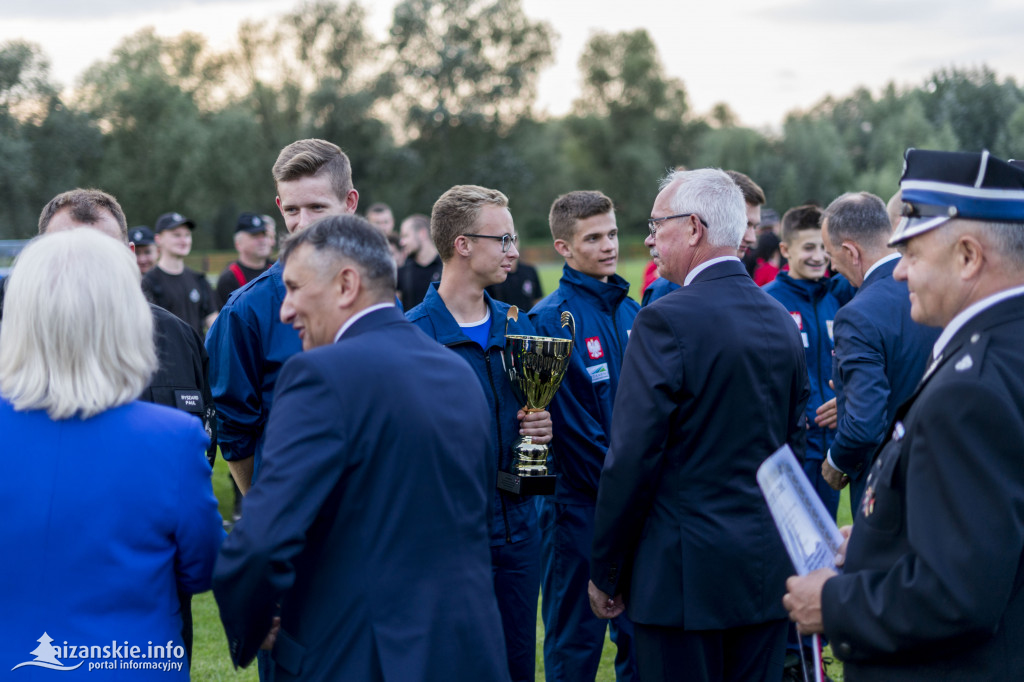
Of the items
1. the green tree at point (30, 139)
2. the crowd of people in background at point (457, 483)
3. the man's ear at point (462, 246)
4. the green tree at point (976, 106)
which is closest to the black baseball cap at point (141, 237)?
the man's ear at point (462, 246)

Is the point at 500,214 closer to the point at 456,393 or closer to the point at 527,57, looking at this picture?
the point at 456,393

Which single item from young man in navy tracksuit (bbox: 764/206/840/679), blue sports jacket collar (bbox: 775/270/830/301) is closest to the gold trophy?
young man in navy tracksuit (bbox: 764/206/840/679)

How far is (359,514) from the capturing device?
2371 mm

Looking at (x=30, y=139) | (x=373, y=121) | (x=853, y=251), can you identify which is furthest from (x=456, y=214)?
(x=373, y=121)

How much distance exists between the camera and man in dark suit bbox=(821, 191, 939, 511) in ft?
14.8

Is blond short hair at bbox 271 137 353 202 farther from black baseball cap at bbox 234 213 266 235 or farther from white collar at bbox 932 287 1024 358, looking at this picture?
black baseball cap at bbox 234 213 266 235

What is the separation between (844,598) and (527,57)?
55397 millimetres

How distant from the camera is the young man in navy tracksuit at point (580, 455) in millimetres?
4629

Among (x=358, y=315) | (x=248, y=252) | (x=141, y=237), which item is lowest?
(x=248, y=252)

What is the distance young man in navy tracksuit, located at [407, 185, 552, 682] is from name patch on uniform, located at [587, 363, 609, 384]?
Answer: 58 cm

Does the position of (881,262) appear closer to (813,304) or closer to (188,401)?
(813,304)

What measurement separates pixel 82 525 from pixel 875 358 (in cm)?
376

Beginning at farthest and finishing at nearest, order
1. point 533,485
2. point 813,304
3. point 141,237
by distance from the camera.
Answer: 1. point 141,237
2. point 813,304
3. point 533,485

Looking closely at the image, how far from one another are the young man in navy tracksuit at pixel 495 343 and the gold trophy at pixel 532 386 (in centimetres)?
6
